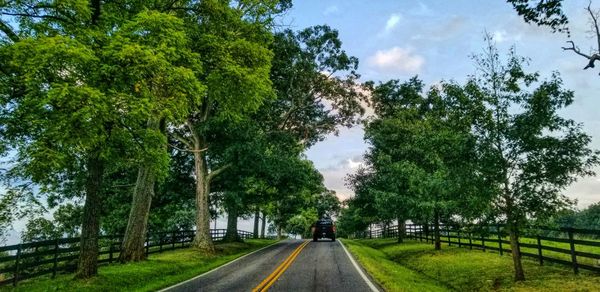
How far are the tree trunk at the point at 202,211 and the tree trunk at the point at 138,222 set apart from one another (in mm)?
5909

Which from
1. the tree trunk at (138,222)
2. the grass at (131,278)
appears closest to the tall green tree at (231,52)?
the tree trunk at (138,222)

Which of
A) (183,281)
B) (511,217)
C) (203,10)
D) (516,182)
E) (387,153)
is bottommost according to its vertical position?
(183,281)

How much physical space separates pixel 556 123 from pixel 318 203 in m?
73.2

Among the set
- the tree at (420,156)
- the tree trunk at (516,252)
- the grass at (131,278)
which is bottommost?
the grass at (131,278)

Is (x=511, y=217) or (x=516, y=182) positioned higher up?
(x=516, y=182)

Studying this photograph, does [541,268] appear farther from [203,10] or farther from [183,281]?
[203,10]

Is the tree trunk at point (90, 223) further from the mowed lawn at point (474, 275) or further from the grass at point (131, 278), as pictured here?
the mowed lawn at point (474, 275)

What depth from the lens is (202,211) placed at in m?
25.4

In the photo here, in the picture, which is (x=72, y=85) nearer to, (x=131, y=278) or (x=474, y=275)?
(x=131, y=278)

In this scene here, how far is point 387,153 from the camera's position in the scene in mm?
32188

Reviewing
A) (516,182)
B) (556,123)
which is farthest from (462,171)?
(556,123)

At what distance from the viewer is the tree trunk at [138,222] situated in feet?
59.4

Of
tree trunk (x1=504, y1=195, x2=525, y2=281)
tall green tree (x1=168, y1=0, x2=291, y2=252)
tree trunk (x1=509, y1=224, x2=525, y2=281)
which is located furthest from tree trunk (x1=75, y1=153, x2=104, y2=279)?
tree trunk (x1=509, y1=224, x2=525, y2=281)

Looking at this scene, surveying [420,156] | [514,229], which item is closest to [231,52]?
[514,229]
